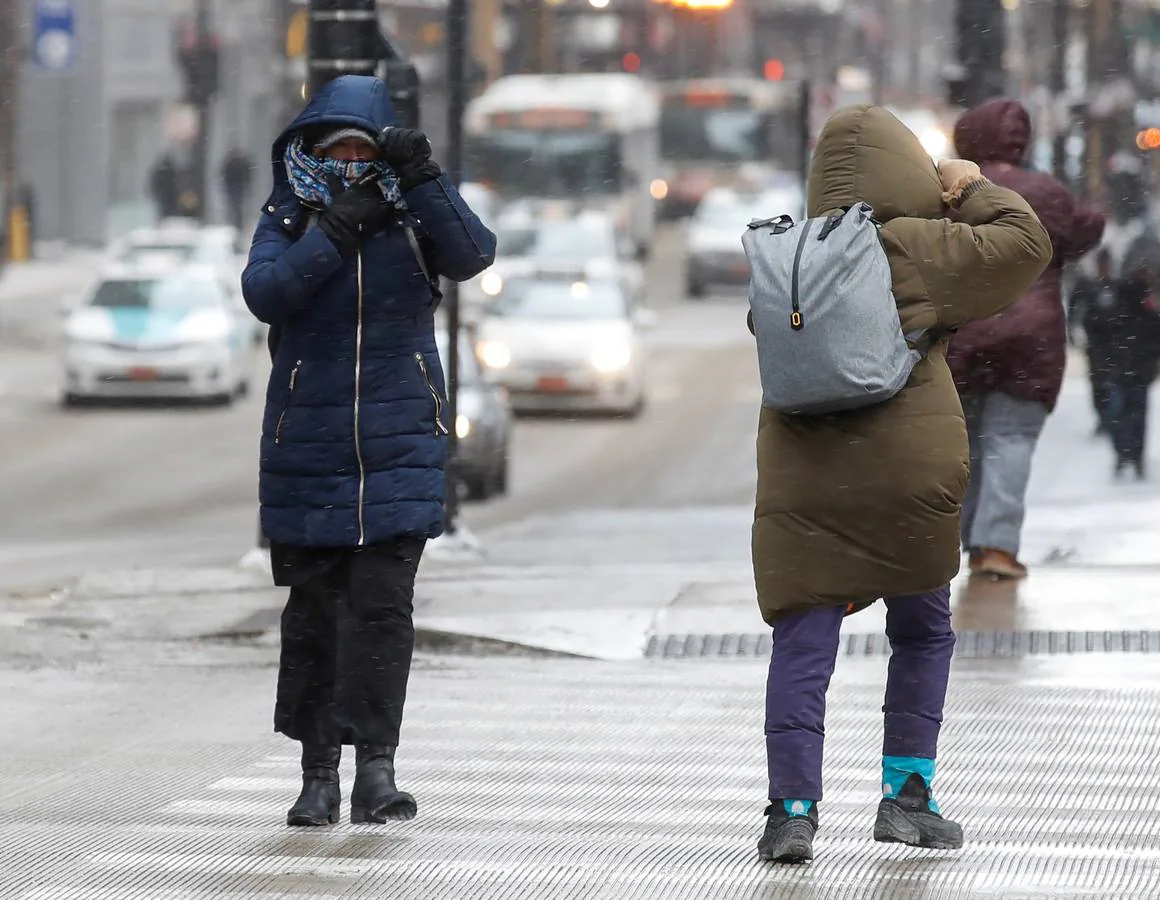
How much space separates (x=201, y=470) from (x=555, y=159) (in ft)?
86.7

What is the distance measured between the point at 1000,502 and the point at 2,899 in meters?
5.66

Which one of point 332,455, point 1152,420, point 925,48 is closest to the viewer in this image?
point 332,455

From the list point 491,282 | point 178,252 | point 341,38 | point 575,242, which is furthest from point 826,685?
point 575,242

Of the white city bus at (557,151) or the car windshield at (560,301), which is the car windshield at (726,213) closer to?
the white city bus at (557,151)

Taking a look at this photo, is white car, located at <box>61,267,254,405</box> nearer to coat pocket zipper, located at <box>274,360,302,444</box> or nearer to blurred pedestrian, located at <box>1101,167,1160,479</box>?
blurred pedestrian, located at <box>1101,167,1160,479</box>

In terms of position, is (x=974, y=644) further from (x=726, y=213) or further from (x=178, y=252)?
(x=726, y=213)

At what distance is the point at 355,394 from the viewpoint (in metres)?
6.16

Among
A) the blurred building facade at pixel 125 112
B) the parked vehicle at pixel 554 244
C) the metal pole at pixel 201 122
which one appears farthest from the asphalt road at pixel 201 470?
the blurred building facade at pixel 125 112

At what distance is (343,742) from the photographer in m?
6.39

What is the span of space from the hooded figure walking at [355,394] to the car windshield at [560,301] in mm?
21167

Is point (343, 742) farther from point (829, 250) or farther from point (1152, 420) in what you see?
point (1152, 420)

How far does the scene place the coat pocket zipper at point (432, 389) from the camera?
246 inches

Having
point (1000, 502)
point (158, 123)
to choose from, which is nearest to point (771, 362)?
point (1000, 502)

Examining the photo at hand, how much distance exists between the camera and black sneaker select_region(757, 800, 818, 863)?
578 cm
